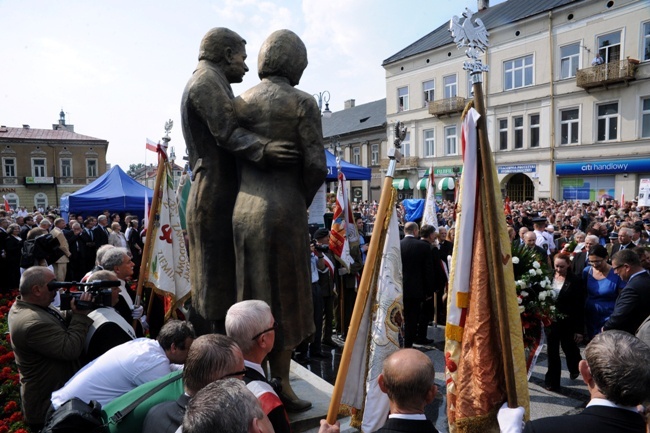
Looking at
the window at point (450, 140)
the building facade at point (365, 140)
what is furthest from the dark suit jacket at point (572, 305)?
the building facade at point (365, 140)

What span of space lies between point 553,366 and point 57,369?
16.6 feet

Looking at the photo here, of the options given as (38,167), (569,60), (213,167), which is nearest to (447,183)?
(569,60)

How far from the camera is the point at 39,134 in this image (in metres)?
48.1

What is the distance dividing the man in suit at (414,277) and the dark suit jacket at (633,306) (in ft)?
8.72

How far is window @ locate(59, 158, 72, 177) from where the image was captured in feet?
158

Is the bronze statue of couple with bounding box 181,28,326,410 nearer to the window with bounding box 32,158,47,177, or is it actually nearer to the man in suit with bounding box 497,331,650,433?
the man in suit with bounding box 497,331,650,433

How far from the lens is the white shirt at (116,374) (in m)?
2.48

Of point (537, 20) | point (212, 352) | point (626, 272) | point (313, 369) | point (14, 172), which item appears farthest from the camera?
point (14, 172)

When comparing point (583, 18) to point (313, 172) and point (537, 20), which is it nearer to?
point (537, 20)

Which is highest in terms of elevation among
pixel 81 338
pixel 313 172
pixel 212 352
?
pixel 313 172

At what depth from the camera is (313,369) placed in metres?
6.07

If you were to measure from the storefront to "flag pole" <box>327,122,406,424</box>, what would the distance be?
23.2 metres

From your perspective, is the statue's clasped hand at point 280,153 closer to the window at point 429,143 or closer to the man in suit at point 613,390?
the man in suit at point 613,390

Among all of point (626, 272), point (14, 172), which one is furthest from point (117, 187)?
point (14, 172)
